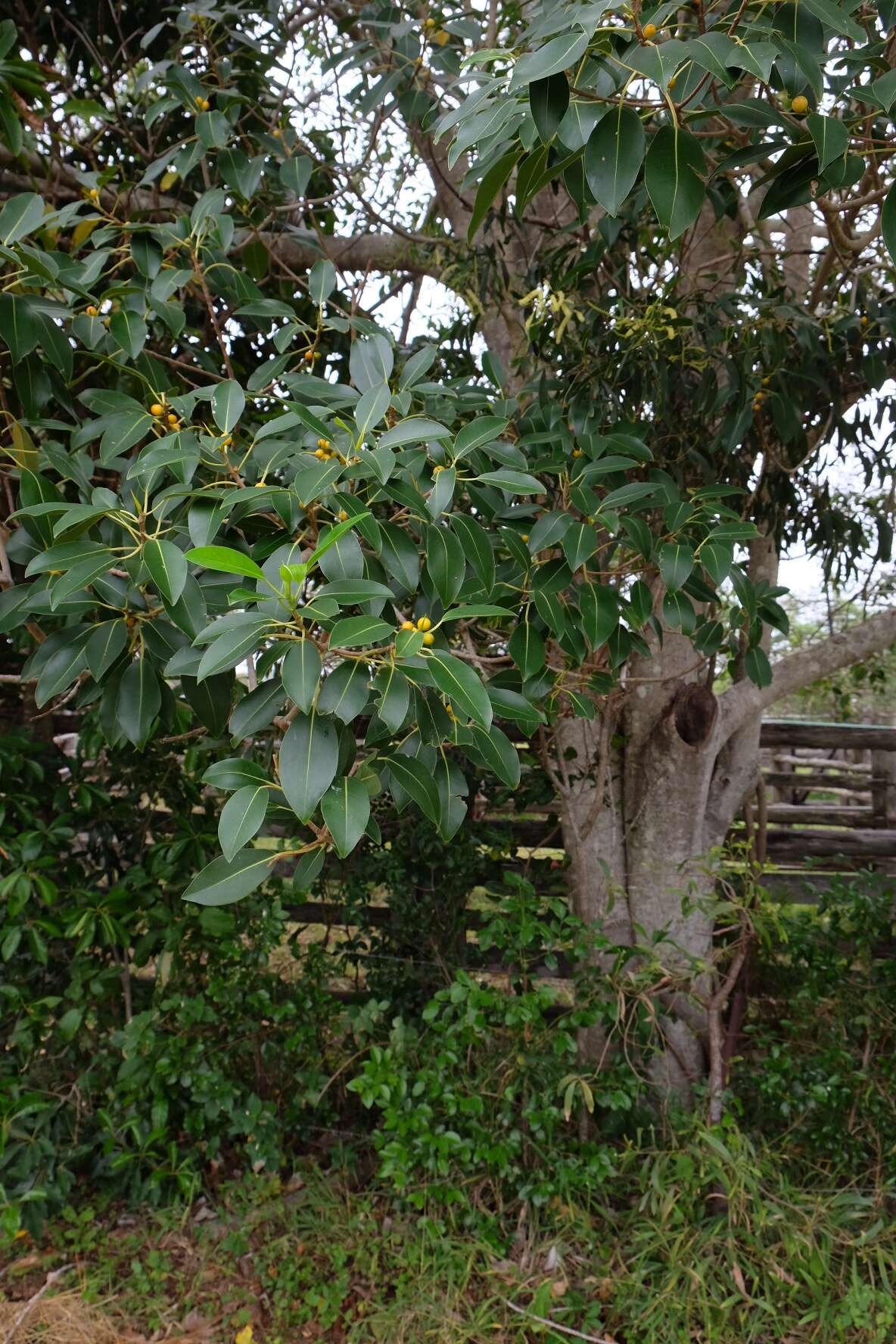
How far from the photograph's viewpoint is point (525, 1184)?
7.42ft

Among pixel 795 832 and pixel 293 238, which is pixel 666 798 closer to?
pixel 795 832

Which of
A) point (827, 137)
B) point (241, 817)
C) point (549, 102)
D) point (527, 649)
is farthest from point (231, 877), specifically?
point (827, 137)

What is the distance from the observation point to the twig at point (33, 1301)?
208cm

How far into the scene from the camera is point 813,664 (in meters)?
2.67

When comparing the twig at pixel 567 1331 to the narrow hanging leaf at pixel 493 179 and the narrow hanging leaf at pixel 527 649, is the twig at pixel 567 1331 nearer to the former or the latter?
the narrow hanging leaf at pixel 527 649

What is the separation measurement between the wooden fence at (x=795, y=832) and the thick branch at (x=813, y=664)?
46 centimetres

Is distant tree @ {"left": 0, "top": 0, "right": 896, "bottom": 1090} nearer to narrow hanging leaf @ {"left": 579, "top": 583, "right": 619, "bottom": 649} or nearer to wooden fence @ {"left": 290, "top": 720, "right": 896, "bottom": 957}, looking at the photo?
narrow hanging leaf @ {"left": 579, "top": 583, "right": 619, "bottom": 649}

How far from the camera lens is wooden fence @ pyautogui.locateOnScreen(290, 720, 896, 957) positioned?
2.88 metres

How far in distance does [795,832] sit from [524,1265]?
1.84 metres

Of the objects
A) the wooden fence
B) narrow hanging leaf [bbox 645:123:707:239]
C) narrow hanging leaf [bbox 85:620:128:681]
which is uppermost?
narrow hanging leaf [bbox 645:123:707:239]

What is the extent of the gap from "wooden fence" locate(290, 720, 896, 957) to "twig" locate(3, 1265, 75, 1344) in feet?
3.59

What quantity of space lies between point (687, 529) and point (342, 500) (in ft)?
3.00

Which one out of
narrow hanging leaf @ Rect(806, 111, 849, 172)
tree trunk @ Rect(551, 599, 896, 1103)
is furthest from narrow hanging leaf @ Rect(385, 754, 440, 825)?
tree trunk @ Rect(551, 599, 896, 1103)

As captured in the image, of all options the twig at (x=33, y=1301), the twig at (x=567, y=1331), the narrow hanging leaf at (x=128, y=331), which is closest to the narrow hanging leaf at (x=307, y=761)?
the narrow hanging leaf at (x=128, y=331)
